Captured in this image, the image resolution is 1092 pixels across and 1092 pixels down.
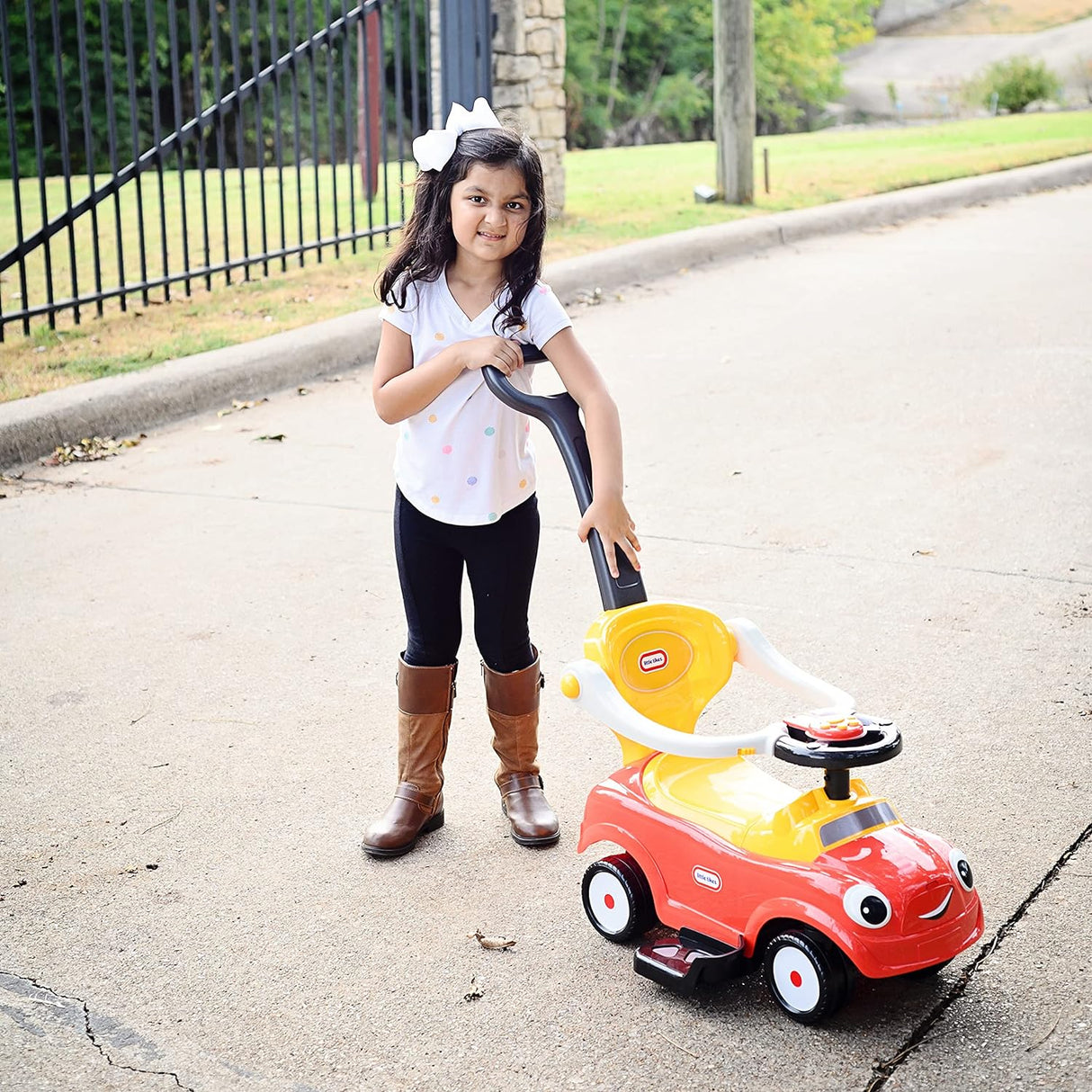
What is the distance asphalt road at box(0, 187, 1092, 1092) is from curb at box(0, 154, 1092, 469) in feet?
0.70

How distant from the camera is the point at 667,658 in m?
2.53

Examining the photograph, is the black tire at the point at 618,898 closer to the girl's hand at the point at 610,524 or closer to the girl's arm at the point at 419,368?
the girl's hand at the point at 610,524

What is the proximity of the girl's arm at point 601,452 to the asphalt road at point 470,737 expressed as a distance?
701 mm

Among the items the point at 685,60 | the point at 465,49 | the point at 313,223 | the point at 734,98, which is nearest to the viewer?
the point at 465,49

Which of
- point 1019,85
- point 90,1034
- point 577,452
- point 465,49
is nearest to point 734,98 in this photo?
point 465,49

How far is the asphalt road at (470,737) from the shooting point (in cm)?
224

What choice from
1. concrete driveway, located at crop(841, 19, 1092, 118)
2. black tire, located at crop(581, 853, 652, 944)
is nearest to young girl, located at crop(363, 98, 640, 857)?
black tire, located at crop(581, 853, 652, 944)

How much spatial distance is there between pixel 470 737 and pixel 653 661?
1.03 m

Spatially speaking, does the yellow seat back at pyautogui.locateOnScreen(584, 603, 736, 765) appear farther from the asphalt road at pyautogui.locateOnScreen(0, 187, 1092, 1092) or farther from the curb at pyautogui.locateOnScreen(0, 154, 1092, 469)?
the curb at pyautogui.locateOnScreen(0, 154, 1092, 469)

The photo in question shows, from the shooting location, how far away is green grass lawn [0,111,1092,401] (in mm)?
7309

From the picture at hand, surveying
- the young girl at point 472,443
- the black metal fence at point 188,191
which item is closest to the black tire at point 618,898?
the young girl at point 472,443

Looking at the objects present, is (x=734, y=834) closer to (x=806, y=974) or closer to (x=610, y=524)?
(x=806, y=974)

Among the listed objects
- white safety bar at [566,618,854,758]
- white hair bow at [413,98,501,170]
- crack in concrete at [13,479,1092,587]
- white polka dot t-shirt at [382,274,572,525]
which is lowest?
crack in concrete at [13,479,1092,587]

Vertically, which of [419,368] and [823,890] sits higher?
[419,368]
